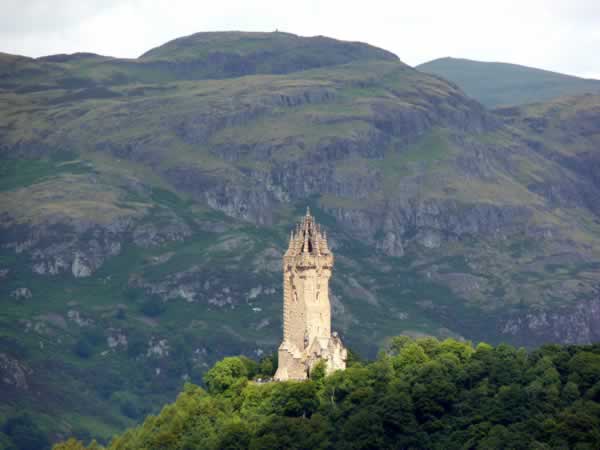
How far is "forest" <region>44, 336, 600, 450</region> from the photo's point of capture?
17400cm

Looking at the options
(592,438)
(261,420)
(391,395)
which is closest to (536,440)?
(592,438)

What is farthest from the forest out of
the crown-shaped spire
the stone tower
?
the crown-shaped spire

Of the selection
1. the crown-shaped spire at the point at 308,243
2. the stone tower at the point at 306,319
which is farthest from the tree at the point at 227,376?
the crown-shaped spire at the point at 308,243

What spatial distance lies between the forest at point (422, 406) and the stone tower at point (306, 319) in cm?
201

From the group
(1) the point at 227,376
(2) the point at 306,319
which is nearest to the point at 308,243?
(2) the point at 306,319

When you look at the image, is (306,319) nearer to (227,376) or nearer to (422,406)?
(227,376)

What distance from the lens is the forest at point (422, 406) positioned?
17400 centimetres

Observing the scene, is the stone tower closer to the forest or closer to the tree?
the forest

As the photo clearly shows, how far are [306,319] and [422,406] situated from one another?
16857 millimetres

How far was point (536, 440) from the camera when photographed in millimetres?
169000

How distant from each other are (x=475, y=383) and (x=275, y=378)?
73.2ft

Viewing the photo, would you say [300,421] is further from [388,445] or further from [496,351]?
[496,351]

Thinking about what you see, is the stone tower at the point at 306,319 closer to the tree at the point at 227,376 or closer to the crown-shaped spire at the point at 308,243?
the crown-shaped spire at the point at 308,243

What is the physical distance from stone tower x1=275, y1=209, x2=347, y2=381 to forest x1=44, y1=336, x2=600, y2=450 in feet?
6.59
